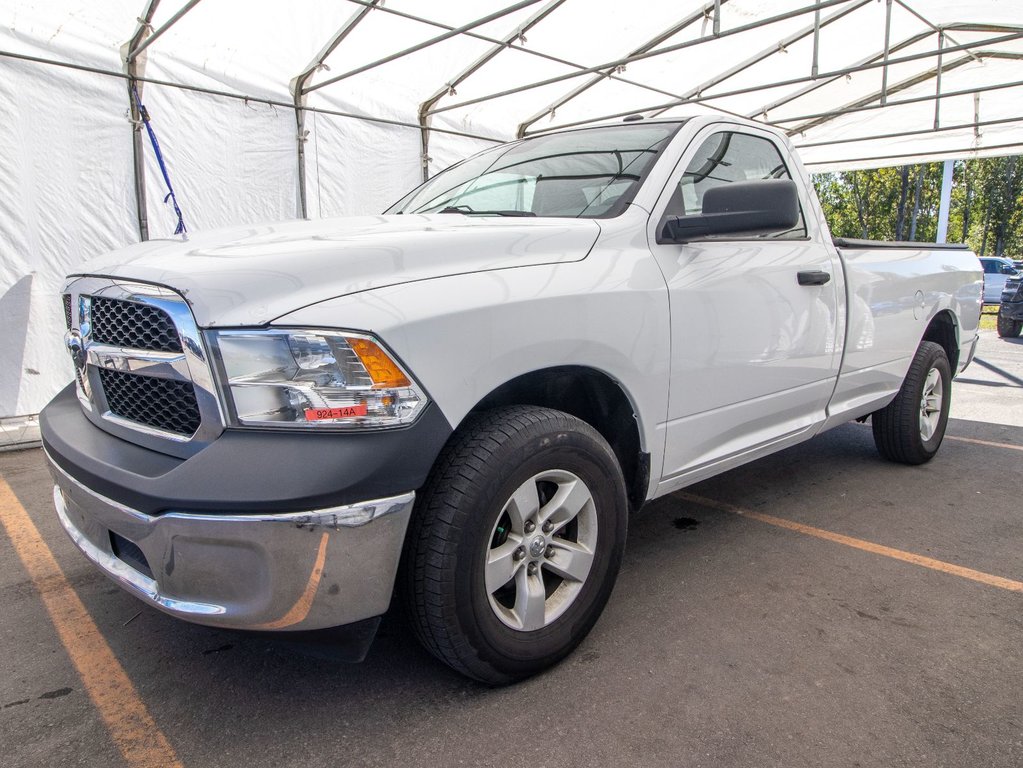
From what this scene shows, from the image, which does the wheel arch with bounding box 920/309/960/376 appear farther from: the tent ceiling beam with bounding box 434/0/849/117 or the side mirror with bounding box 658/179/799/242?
the tent ceiling beam with bounding box 434/0/849/117

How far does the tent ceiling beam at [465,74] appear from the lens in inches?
294

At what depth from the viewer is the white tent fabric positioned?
18.4 feet

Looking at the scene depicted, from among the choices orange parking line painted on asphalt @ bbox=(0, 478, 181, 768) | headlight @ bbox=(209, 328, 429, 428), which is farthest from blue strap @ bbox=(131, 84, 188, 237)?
headlight @ bbox=(209, 328, 429, 428)

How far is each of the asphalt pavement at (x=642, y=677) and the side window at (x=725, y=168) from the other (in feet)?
4.66

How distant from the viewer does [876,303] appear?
11.9 ft

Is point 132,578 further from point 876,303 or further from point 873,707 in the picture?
point 876,303

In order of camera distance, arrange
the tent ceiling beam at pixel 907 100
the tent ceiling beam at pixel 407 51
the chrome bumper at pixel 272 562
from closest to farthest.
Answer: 1. the chrome bumper at pixel 272 562
2. the tent ceiling beam at pixel 407 51
3. the tent ceiling beam at pixel 907 100

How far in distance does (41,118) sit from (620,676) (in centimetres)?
597

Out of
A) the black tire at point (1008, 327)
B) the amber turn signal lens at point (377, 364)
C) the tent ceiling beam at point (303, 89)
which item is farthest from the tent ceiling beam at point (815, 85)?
the amber turn signal lens at point (377, 364)

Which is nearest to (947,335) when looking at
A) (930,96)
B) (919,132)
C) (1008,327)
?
(930,96)

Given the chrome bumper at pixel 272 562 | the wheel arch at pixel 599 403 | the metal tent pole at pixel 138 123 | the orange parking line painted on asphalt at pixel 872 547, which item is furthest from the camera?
the metal tent pole at pixel 138 123

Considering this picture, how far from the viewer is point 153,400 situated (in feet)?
6.35

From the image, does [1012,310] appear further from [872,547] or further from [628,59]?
[872,547]

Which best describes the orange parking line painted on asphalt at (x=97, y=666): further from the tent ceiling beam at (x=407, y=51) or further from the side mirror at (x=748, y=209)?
the tent ceiling beam at (x=407, y=51)
